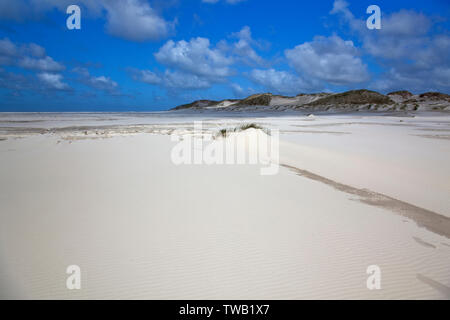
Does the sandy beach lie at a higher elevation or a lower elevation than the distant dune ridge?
lower

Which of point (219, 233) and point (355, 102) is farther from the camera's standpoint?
point (355, 102)

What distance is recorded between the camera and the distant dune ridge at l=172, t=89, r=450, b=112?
49381 millimetres

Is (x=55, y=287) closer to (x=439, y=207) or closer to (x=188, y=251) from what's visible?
(x=188, y=251)

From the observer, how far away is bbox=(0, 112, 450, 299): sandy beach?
254 centimetres

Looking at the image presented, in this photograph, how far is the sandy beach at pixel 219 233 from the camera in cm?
254

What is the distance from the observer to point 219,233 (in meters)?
3.52

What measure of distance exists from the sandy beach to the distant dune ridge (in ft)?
162

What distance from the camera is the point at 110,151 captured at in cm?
938

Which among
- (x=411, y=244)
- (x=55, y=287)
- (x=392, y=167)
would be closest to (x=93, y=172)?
(x=55, y=287)

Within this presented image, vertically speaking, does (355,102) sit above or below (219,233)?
above

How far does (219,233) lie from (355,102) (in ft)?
264

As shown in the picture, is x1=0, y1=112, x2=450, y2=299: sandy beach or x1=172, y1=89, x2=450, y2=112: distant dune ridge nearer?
x1=0, y1=112, x2=450, y2=299: sandy beach

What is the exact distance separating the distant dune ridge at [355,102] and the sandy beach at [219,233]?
4944cm
